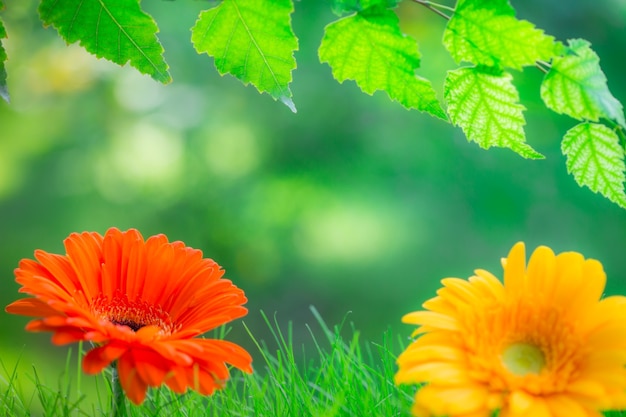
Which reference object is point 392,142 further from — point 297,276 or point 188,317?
point 188,317

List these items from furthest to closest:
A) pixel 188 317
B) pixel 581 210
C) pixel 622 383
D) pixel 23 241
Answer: pixel 23 241
pixel 581 210
pixel 188 317
pixel 622 383

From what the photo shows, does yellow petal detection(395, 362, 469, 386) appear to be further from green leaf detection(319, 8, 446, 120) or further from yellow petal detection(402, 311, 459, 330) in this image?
green leaf detection(319, 8, 446, 120)

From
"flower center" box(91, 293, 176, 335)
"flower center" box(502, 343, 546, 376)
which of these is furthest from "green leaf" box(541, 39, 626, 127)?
"flower center" box(91, 293, 176, 335)

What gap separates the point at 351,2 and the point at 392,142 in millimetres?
1505

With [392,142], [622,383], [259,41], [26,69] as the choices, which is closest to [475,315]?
[622,383]

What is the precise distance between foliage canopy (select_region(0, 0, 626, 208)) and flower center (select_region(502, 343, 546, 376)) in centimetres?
9

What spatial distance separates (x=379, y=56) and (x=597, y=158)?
114mm

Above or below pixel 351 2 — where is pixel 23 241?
below

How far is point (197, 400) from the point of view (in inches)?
17.1

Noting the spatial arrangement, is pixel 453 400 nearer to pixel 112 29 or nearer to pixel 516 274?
pixel 516 274

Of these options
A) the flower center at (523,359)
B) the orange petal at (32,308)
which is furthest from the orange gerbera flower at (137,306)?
the flower center at (523,359)

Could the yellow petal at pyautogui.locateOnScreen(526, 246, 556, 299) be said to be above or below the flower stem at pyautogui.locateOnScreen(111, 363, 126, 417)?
above

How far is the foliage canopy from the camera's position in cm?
32

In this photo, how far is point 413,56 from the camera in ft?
1.09
